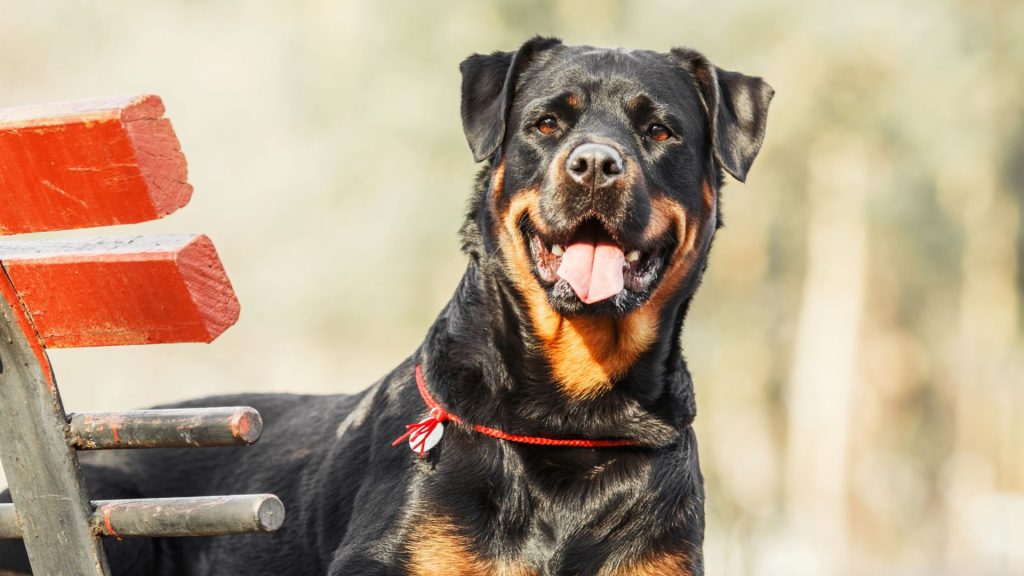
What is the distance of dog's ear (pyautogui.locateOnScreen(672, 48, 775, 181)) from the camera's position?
496 centimetres

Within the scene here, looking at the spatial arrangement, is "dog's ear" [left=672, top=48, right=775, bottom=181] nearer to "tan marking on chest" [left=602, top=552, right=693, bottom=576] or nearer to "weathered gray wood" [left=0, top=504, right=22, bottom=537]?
"tan marking on chest" [left=602, top=552, right=693, bottom=576]

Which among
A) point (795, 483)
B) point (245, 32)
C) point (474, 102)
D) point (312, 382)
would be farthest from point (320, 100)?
point (474, 102)

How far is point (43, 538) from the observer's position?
3398 mm

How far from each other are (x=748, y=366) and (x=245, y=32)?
1393 centimetres

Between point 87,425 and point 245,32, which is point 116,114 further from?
point 245,32

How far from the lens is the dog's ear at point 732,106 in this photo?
16.3ft

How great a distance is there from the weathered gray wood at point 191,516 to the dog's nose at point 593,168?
5.07ft

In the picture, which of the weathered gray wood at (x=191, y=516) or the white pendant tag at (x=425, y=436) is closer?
the weathered gray wood at (x=191, y=516)

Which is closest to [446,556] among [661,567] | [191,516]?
[661,567]

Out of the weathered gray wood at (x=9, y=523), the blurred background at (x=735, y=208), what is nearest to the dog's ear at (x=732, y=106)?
the weathered gray wood at (x=9, y=523)

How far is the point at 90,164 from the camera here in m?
3.05

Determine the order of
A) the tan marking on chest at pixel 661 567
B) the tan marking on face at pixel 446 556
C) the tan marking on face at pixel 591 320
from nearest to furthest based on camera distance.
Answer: the tan marking on face at pixel 446 556 < the tan marking on chest at pixel 661 567 < the tan marking on face at pixel 591 320

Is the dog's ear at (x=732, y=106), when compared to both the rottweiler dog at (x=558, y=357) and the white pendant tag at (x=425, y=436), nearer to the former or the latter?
the rottweiler dog at (x=558, y=357)

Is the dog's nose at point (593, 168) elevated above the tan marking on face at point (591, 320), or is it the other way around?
the dog's nose at point (593, 168)
